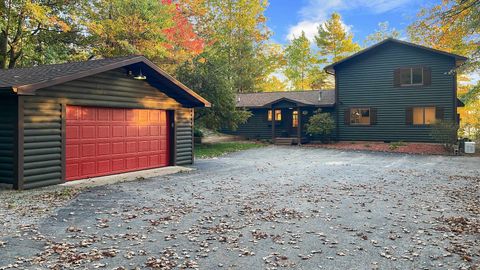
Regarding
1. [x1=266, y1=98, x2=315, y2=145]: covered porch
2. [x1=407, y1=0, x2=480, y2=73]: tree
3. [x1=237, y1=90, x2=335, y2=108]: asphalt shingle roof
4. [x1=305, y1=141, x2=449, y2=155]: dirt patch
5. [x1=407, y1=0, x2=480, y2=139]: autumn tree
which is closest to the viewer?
[x1=407, y1=0, x2=480, y2=73]: tree

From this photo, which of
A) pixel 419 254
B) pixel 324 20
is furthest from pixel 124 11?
pixel 324 20

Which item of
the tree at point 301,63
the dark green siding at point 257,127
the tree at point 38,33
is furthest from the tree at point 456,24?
the tree at point 38,33

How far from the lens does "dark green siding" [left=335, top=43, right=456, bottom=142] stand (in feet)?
74.9

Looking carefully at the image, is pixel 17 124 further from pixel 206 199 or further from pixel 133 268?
pixel 133 268

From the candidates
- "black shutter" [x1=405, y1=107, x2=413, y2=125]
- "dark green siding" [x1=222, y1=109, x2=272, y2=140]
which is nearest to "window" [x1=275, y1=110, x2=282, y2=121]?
"dark green siding" [x1=222, y1=109, x2=272, y2=140]

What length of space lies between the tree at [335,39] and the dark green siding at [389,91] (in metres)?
18.7

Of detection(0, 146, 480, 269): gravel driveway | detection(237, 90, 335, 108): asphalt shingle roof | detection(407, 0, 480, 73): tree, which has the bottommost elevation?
detection(0, 146, 480, 269): gravel driveway

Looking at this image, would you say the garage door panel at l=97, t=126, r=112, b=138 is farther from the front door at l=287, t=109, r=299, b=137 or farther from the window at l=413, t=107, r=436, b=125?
the window at l=413, t=107, r=436, b=125

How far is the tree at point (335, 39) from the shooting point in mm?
42781

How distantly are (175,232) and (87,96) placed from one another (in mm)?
6698

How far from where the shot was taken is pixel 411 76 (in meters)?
23.8

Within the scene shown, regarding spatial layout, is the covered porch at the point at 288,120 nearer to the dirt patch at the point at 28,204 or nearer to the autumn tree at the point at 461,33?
the autumn tree at the point at 461,33

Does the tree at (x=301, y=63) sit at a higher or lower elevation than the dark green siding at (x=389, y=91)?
higher

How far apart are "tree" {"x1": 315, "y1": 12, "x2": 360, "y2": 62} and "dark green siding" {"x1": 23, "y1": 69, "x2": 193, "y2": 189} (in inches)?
1396
